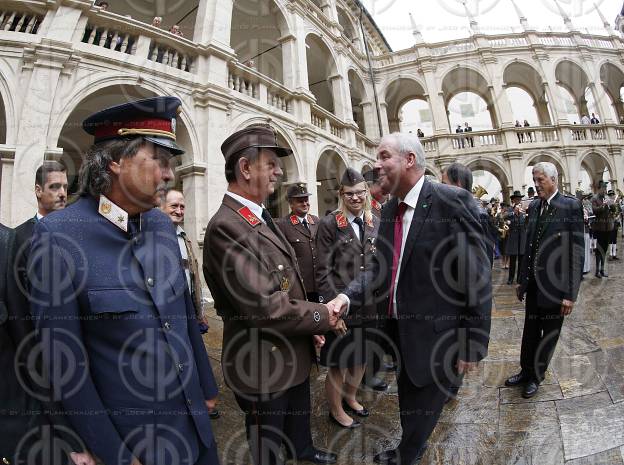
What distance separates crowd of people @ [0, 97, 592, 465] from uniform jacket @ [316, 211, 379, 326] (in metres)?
0.01

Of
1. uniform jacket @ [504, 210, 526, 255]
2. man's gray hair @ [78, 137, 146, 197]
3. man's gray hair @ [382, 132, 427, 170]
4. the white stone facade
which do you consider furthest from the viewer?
uniform jacket @ [504, 210, 526, 255]

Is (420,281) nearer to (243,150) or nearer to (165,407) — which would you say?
(243,150)

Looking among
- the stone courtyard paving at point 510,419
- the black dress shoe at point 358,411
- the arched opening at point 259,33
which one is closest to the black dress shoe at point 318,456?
the stone courtyard paving at point 510,419

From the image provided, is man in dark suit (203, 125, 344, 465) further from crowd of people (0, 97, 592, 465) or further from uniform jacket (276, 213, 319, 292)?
uniform jacket (276, 213, 319, 292)

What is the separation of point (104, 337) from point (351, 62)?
17.0m

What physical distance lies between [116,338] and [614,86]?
31.4 metres

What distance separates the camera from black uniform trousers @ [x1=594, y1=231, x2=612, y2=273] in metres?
7.70

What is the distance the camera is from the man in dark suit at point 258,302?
1.71m

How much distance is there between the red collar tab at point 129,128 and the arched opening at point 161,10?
11.0 meters

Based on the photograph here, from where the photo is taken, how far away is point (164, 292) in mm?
1438

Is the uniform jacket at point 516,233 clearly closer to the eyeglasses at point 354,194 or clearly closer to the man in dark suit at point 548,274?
the man in dark suit at point 548,274

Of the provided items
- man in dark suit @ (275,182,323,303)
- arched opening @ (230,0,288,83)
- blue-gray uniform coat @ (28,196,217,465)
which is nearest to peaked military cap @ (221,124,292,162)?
blue-gray uniform coat @ (28,196,217,465)

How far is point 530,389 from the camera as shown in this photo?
305 centimetres

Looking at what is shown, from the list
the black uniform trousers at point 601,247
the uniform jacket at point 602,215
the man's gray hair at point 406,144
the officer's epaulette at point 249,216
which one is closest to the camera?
the officer's epaulette at point 249,216
